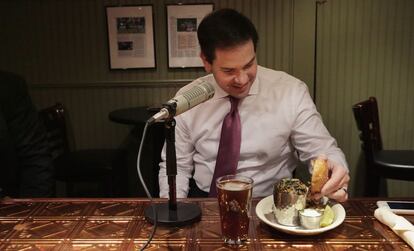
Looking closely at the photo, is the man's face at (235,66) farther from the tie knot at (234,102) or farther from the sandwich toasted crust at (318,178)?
the sandwich toasted crust at (318,178)

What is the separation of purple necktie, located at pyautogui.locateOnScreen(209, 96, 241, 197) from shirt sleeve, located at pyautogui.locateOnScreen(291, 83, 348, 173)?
27 cm

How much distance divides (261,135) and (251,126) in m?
0.06

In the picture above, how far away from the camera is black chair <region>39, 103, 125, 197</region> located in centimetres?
333

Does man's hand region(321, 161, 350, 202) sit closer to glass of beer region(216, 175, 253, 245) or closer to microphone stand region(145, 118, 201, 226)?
glass of beer region(216, 175, 253, 245)

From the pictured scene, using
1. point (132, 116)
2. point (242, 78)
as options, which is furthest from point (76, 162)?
point (242, 78)

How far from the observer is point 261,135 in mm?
1919

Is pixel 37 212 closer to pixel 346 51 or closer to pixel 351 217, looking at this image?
pixel 351 217

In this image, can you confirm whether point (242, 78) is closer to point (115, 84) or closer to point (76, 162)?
point (76, 162)

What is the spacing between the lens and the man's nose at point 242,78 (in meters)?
1.73

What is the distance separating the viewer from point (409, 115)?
4.02 m

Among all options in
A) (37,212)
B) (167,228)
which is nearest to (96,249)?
(167,228)

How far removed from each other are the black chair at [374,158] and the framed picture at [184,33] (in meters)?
1.55

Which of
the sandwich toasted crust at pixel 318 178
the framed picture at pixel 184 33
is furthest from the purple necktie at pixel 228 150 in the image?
the framed picture at pixel 184 33

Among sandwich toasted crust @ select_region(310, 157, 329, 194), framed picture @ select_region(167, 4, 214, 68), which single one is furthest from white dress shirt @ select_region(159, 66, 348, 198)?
framed picture @ select_region(167, 4, 214, 68)
